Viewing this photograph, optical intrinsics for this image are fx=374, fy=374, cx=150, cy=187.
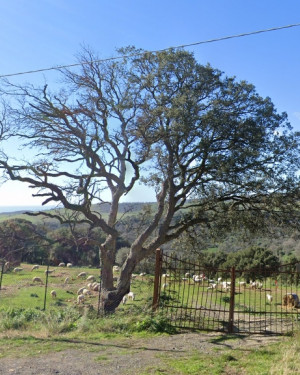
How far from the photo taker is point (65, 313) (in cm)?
1205

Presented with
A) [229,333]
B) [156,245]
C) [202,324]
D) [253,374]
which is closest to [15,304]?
[156,245]

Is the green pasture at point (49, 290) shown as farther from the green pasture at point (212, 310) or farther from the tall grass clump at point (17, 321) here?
the tall grass clump at point (17, 321)

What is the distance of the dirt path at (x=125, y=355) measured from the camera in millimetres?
6602

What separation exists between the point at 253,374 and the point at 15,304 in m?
17.8

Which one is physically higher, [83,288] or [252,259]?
[252,259]

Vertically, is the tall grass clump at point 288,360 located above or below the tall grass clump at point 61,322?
above

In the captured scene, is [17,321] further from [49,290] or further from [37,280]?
[37,280]

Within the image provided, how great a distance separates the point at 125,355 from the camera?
25.0 feet

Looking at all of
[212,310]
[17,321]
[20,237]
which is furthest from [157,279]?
[20,237]

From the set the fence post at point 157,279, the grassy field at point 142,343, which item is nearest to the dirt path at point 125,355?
the grassy field at point 142,343

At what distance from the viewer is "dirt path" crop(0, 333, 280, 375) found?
21.7 ft

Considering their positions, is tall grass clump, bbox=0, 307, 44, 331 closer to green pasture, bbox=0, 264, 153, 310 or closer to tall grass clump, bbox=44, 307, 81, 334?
tall grass clump, bbox=44, 307, 81, 334

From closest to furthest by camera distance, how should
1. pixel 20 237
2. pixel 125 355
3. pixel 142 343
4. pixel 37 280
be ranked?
pixel 125 355 < pixel 142 343 < pixel 20 237 < pixel 37 280

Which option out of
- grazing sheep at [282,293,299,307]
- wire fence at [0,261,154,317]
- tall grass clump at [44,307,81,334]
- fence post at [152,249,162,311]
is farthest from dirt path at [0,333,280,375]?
grazing sheep at [282,293,299,307]
